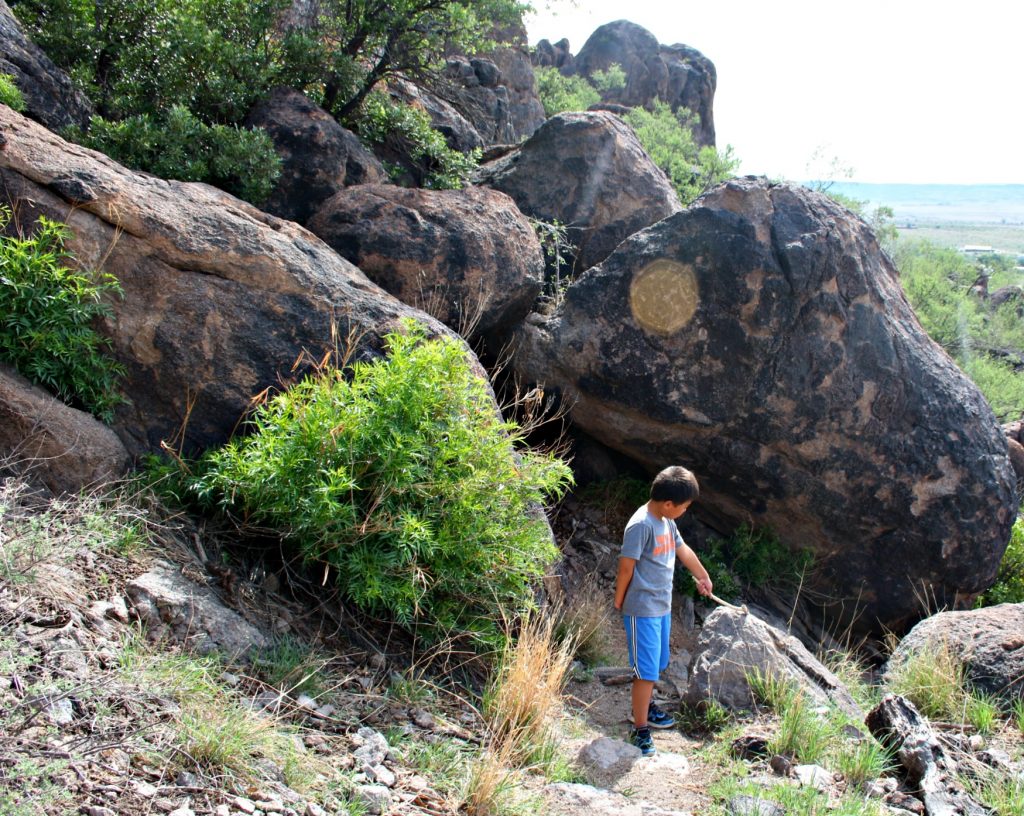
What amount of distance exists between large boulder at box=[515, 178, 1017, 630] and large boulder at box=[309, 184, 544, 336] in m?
0.52

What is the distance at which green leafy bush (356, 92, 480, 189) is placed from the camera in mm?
8734

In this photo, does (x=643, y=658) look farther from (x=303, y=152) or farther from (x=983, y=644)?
(x=303, y=152)

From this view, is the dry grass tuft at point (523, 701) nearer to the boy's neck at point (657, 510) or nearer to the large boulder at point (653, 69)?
the boy's neck at point (657, 510)

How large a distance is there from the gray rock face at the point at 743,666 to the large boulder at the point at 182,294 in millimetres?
2622

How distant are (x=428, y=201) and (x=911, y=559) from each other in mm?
4971

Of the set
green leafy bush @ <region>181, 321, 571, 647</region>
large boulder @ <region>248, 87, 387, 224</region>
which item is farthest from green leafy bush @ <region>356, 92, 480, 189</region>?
green leafy bush @ <region>181, 321, 571, 647</region>

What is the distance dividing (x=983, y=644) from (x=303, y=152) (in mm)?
6367

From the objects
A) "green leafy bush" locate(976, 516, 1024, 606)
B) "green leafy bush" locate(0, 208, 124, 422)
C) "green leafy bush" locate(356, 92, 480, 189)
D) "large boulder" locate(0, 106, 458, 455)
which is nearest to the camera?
"green leafy bush" locate(0, 208, 124, 422)

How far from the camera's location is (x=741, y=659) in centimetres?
482

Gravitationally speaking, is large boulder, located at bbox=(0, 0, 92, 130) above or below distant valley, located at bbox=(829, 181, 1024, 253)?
below

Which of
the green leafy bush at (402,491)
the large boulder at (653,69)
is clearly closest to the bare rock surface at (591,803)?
the green leafy bush at (402,491)

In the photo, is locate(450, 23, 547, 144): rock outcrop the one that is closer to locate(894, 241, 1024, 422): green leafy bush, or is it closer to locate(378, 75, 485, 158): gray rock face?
locate(378, 75, 485, 158): gray rock face

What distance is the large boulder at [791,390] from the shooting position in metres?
6.89

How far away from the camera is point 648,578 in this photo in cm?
468
